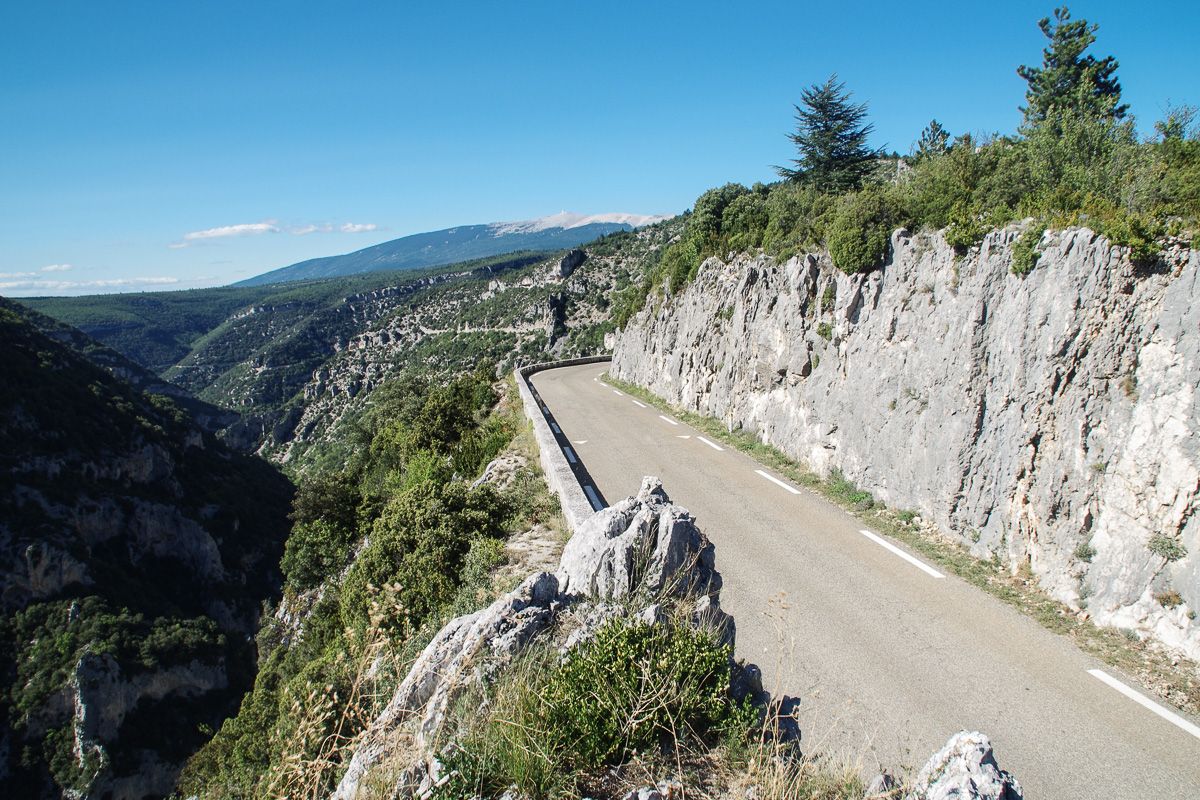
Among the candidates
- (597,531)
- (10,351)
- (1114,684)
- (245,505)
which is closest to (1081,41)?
(1114,684)

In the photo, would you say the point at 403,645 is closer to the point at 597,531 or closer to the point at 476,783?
the point at 597,531

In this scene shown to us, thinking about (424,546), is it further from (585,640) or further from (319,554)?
(319,554)

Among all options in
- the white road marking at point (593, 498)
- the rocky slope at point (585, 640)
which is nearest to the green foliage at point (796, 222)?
the white road marking at point (593, 498)

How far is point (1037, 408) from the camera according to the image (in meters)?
7.93

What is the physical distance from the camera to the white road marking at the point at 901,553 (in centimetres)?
824

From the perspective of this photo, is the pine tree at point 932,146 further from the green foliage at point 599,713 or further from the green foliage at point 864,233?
the green foliage at point 599,713

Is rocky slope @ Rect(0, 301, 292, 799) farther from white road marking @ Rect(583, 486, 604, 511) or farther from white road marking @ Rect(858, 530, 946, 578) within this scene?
white road marking @ Rect(858, 530, 946, 578)

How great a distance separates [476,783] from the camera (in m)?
3.46

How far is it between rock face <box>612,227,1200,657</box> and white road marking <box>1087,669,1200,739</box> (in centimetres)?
89

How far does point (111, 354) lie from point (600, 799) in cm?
13277

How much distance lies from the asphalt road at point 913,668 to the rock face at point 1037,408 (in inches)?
42.2

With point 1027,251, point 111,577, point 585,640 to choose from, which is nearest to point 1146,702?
point 585,640

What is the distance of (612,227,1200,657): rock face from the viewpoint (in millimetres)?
6445

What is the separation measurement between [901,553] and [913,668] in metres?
3.15
